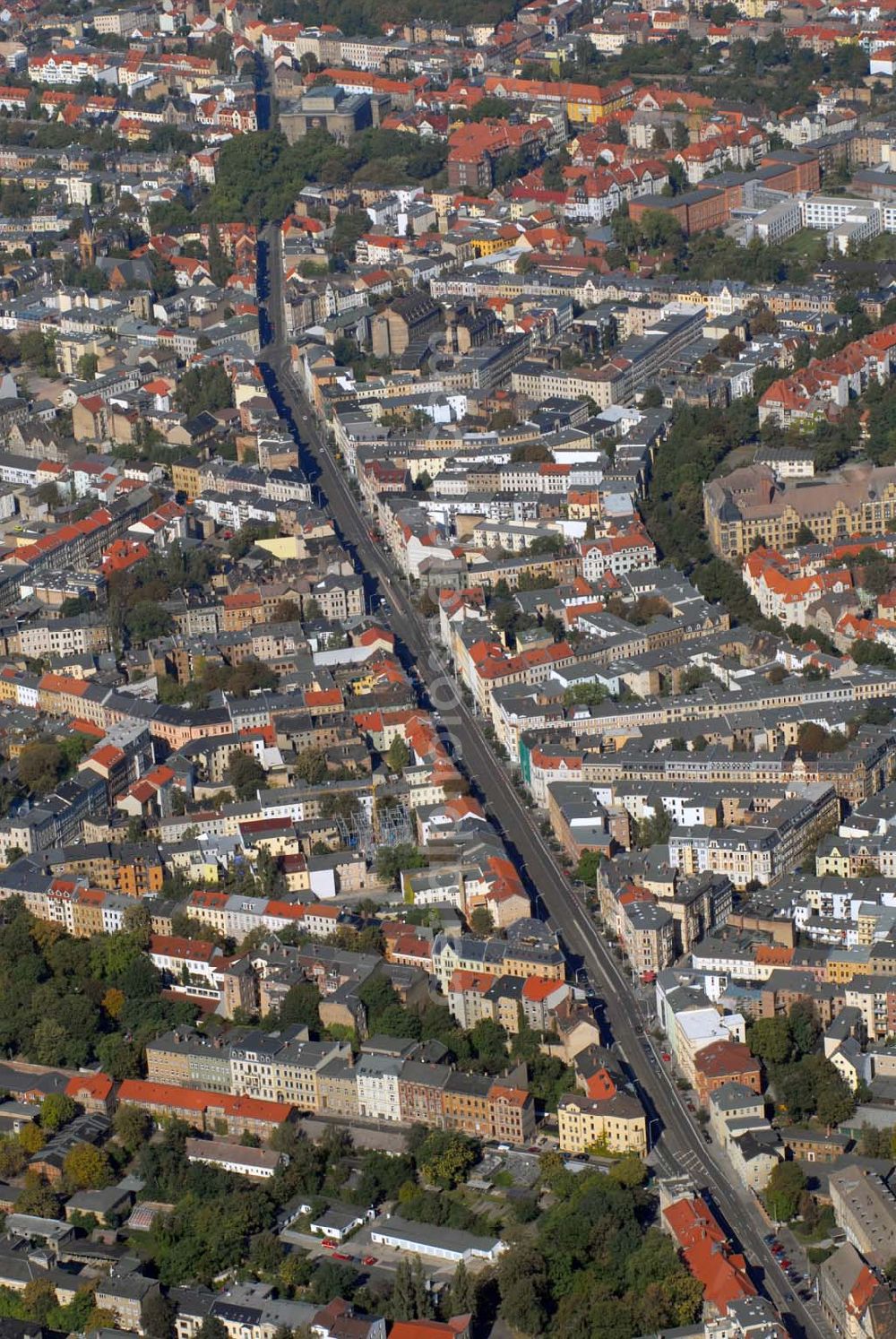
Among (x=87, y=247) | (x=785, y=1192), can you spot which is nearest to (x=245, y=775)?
(x=785, y=1192)

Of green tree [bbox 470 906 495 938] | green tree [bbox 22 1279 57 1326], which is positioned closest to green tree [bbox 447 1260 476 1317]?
green tree [bbox 22 1279 57 1326]

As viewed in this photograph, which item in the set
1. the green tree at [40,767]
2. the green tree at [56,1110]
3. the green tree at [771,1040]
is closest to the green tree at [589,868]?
the green tree at [771,1040]

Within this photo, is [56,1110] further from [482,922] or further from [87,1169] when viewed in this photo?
[482,922]

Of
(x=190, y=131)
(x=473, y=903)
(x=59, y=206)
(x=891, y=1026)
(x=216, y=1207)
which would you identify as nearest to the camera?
(x=216, y=1207)

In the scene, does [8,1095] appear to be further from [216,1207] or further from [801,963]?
[801,963]

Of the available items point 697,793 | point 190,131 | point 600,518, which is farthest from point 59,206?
point 697,793

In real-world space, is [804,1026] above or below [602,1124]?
above

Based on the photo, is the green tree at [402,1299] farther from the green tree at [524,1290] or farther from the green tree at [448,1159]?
the green tree at [448,1159]
